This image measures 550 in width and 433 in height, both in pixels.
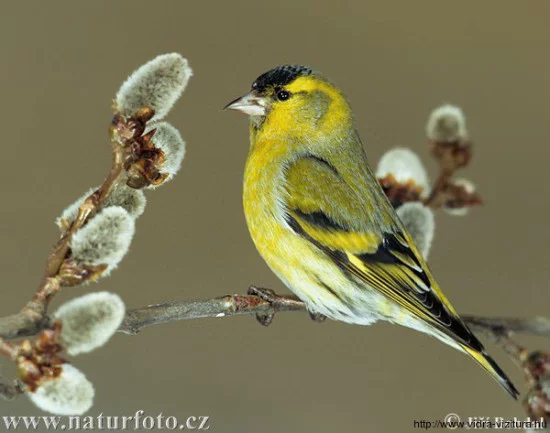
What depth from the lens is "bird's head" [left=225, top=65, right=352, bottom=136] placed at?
2078mm

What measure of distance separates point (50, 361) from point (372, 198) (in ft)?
3.77

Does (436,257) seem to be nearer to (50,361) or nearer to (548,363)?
(548,363)

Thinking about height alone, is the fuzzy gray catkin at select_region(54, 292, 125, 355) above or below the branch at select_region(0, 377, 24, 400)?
above

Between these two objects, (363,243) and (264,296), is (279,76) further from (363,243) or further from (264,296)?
(264,296)

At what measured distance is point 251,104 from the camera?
6.77 ft

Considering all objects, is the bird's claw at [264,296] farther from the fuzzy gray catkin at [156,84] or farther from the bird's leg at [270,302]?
the fuzzy gray catkin at [156,84]

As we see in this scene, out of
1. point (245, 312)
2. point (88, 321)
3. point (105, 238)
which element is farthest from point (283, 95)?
point (88, 321)

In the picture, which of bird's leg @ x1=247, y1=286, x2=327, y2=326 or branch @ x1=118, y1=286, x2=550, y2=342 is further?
bird's leg @ x1=247, y1=286, x2=327, y2=326

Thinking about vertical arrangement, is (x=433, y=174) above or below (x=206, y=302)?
above

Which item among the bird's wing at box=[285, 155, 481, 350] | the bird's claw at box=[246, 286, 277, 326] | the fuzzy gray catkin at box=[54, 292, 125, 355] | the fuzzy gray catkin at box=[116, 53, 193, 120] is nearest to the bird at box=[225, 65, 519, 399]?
the bird's wing at box=[285, 155, 481, 350]

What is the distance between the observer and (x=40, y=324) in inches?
40.8

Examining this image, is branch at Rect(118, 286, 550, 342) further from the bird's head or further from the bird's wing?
the bird's head

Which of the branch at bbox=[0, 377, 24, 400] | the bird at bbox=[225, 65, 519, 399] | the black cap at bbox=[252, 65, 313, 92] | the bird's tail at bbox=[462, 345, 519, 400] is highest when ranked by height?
the black cap at bbox=[252, 65, 313, 92]

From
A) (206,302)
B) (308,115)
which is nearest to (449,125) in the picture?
(308,115)
